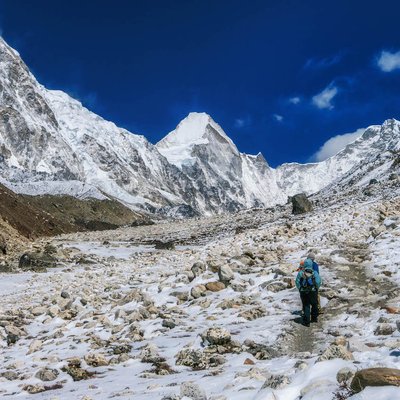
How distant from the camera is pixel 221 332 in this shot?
34.3 ft

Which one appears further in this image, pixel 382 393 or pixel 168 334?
pixel 168 334

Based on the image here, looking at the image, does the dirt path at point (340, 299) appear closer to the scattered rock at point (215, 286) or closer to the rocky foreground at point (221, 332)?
the rocky foreground at point (221, 332)

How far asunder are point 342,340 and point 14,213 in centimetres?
5301

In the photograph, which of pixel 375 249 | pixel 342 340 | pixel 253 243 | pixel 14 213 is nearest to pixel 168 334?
pixel 342 340

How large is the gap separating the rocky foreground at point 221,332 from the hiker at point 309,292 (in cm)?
32

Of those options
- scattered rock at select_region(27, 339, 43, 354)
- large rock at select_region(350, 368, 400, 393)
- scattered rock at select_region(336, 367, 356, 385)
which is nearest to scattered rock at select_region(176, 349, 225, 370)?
scattered rock at select_region(336, 367, 356, 385)

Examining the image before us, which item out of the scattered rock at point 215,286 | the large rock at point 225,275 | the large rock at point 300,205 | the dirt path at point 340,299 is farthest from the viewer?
the large rock at point 300,205

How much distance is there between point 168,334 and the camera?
1216cm

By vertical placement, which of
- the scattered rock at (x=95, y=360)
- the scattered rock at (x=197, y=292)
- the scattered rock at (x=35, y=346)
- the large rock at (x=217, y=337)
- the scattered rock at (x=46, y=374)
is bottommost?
the scattered rock at (x=46, y=374)

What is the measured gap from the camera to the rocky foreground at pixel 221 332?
23.6 ft

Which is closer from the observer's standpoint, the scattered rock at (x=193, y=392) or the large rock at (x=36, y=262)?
the scattered rock at (x=193, y=392)

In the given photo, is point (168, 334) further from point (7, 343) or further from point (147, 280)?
point (147, 280)

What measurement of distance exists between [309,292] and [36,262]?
2248cm

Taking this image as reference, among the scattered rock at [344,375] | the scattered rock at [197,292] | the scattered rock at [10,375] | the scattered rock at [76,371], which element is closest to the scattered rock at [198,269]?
the scattered rock at [197,292]
